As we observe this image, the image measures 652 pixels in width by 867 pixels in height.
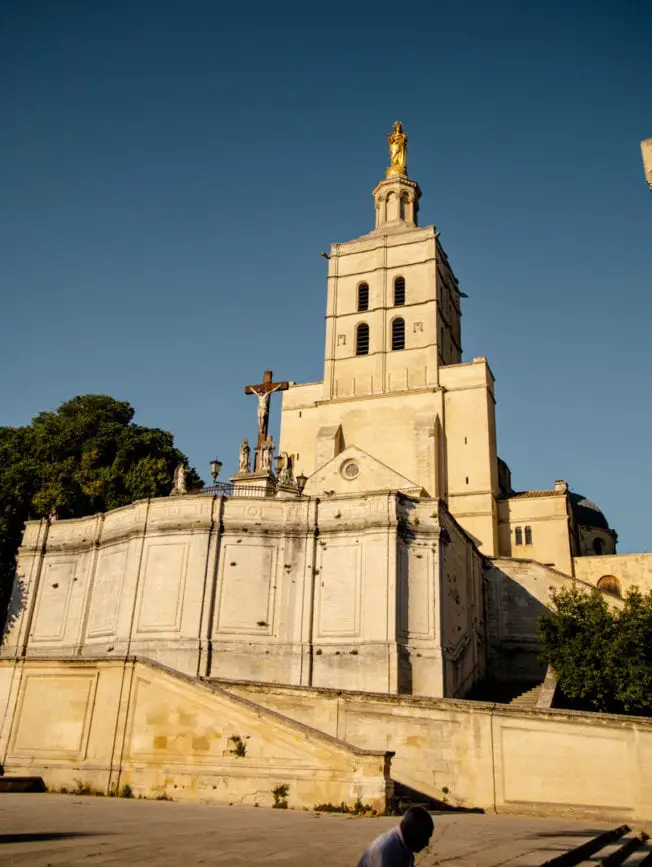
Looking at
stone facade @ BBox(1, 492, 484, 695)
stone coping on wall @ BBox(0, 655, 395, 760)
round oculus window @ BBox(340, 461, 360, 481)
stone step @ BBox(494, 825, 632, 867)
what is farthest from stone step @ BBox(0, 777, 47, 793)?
round oculus window @ BBox(340, 461, 360, 481)

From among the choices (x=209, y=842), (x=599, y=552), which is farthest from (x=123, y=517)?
(x=599, y=552)

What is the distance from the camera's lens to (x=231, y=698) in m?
17.6

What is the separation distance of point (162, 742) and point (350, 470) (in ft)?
75.0

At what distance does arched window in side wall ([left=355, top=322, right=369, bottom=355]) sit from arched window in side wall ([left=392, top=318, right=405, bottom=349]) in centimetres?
189

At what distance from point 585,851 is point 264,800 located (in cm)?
676

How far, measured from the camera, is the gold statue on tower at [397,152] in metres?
63.9

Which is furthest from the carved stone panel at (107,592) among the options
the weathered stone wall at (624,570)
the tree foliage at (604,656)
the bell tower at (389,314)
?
the weathered stone wall at (624,570)

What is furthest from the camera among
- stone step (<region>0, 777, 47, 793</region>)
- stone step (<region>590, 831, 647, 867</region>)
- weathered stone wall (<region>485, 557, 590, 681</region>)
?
weathered stone wall (<region>485, 557, 590, 681</region>)

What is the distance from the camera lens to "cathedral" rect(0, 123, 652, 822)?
17672 mm

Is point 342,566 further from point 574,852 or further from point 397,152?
point 397,152

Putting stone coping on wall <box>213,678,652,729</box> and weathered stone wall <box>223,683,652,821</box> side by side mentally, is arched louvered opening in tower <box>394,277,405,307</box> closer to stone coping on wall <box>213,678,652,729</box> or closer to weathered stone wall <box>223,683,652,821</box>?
stone coping on wall <box>213,678,652,729</box>

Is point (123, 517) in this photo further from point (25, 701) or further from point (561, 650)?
point (561, 650)

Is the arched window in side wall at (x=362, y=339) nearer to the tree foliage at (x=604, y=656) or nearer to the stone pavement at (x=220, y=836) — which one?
the tree foliage at (x=604, y=656)

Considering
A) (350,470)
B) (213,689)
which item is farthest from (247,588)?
(213,689)
